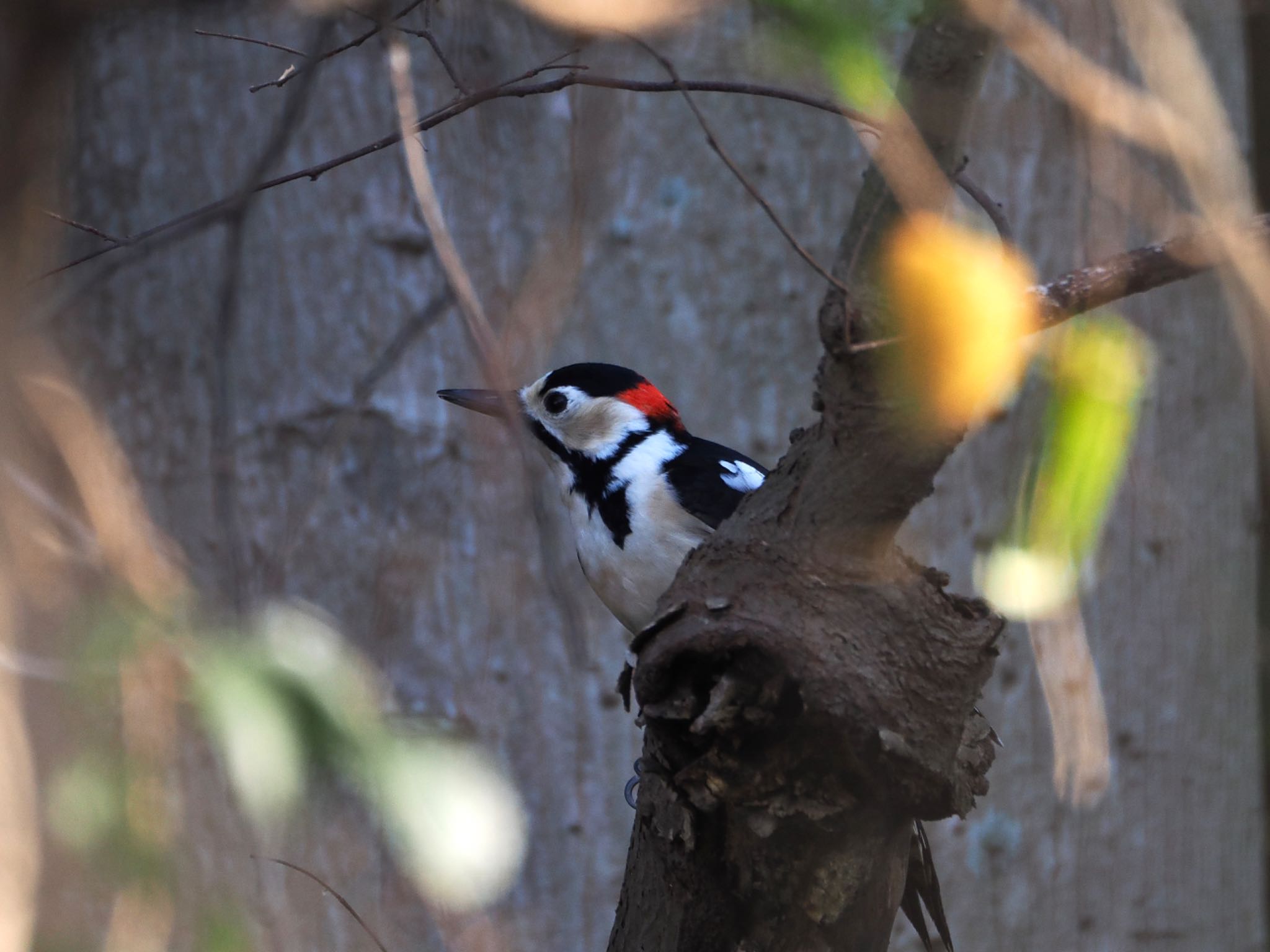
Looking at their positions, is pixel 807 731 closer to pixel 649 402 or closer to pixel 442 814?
pixel 442 814

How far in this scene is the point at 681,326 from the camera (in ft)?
9.28

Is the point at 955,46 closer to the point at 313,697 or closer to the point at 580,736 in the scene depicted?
the point at 313,697

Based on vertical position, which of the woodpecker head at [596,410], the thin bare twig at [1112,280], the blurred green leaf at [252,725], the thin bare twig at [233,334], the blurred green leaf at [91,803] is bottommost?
the blurred green leaf at [252,725]

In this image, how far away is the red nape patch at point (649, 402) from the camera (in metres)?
2.50

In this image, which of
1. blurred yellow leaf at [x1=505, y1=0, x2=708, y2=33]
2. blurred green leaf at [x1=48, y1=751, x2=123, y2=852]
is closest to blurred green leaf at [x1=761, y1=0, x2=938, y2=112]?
blurred yellow leaf at [x1=505, y1=0, x2=708, y2=33]

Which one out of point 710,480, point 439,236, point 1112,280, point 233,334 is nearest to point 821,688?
point 1112,280

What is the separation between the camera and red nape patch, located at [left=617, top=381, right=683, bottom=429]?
8.20 feet

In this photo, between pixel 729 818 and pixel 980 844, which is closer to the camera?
pixel 729 818

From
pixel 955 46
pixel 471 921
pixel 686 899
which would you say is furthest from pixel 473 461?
pixel 955 46

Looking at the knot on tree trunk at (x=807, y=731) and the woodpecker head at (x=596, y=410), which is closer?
the knot on tree trunk at (x=807, y=731)

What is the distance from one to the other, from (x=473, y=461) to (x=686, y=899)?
1.43 m

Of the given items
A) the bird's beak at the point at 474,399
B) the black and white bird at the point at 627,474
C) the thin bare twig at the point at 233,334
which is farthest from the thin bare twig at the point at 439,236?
the bird's beak at the point at 474,399

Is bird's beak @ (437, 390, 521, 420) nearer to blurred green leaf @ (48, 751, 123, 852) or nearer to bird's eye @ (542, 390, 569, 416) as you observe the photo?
bird's eye @ (542, 390, 569, 416)

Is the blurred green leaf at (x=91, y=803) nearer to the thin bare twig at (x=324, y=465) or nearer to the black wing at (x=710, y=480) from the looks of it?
the thin bare twig at (x=324, y=465)
